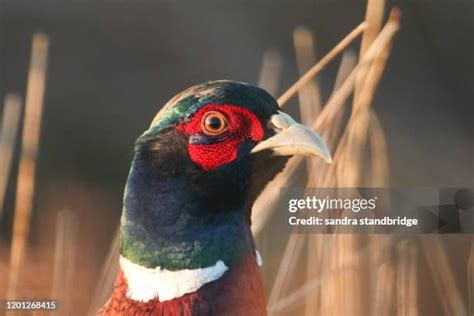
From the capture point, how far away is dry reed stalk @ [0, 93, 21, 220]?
301cm

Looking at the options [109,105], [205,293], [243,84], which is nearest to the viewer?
[205,293]

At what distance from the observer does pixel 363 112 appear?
2.98 meters

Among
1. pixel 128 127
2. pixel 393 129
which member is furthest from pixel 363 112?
pixel 128 127

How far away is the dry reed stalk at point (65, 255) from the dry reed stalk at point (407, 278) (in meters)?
1.38

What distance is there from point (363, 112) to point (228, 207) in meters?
0.75

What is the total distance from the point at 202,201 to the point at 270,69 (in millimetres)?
713

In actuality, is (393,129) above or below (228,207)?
above

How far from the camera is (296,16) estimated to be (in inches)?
119

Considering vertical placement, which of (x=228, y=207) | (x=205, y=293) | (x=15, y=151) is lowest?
(x=205, y=293)

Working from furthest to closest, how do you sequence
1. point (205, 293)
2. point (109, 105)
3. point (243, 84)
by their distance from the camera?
1. point (109, 105)
2. point (243, 84)
3. point (205, 293)

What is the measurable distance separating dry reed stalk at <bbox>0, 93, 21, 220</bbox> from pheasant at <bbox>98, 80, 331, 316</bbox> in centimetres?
68

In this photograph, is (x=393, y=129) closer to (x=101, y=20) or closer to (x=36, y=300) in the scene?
(x=101, y=20)

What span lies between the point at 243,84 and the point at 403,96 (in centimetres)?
71

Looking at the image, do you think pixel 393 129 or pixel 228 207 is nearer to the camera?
pixel 228 207
